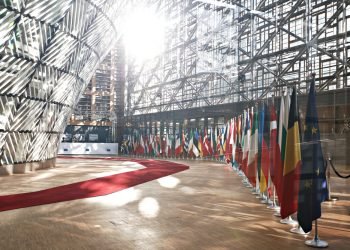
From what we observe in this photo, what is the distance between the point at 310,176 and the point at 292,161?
481mm

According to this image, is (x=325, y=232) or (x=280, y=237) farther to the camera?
(x=325, y=232)

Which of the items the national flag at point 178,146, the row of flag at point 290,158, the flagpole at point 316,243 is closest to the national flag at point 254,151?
the row of flag at point 290,158

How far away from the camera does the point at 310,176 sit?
6.20 metres

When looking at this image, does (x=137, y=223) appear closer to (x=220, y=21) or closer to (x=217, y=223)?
(x=217, y=223)

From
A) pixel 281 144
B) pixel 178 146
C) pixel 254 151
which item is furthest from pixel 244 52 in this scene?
pixel 281 144

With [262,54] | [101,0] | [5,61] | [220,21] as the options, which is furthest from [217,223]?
[220,21]

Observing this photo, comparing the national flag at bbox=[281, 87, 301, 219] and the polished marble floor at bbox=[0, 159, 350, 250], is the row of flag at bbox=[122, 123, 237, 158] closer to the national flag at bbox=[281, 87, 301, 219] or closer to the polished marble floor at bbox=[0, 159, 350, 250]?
the polished marble floor at bbox=[0, 159, 350, 250]

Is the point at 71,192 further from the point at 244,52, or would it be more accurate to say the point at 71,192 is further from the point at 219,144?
the point at 244,52

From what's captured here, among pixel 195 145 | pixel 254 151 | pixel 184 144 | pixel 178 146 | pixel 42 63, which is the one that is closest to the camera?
pixel 254 151

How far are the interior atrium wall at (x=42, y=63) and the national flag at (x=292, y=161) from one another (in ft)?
38.2

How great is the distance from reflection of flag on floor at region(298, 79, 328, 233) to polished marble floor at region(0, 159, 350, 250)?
1.45 feet

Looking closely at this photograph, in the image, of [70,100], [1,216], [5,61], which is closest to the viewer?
[1,216]

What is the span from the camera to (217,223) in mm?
7355

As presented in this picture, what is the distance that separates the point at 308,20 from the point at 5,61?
16.3 metres
